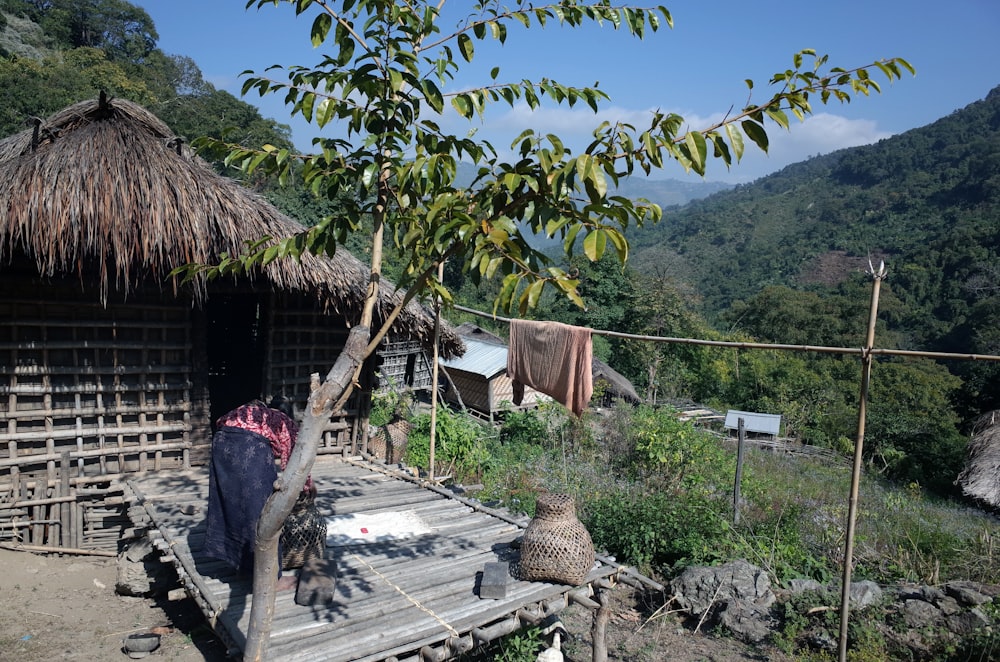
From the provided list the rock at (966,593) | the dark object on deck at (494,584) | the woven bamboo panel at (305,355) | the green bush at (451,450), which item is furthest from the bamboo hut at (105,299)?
the rock at (966,593)

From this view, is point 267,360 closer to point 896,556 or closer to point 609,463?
point 609,463

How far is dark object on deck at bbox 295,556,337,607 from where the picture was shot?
3.84 meters

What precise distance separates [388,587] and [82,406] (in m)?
3.73

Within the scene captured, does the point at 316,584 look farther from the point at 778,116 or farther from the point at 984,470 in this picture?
the point at 984,470

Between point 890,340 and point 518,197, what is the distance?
3340 cm

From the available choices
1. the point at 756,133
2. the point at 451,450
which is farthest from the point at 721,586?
the point at 756,133

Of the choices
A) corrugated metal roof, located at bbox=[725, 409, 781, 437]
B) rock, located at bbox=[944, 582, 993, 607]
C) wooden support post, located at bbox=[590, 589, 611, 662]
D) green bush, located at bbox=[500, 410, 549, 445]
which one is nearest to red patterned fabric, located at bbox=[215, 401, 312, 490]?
wooden support post, located at bbox=[590, 589, 611, 662]

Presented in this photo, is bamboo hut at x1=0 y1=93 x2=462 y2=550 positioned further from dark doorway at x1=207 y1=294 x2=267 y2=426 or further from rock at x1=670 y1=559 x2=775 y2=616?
rock at x1=670 y1=559 x2=775 y2=616

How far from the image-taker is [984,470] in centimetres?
876

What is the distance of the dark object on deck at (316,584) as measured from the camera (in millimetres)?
3840

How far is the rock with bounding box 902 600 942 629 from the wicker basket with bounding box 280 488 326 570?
13.9 feet

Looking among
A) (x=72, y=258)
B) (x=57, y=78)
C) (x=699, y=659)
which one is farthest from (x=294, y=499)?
(x=57, y=78)

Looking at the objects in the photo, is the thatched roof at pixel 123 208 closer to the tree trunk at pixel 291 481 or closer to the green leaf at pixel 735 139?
the tree trunk at pixel 291 481

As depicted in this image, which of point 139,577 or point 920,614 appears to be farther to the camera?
point 139,577
